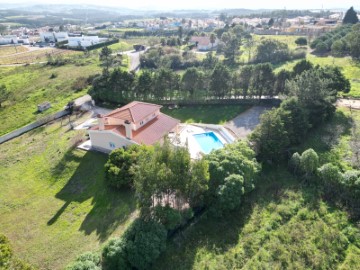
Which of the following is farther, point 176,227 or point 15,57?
point 15,57

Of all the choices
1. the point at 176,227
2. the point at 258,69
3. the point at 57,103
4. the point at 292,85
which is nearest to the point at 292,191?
the point at 176,227

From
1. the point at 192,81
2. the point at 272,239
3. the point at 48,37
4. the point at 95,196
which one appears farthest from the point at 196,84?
the point at 48,37

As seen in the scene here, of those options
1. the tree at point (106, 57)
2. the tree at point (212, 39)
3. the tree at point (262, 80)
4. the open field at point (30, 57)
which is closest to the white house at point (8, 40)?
the open field at point (30, 57)

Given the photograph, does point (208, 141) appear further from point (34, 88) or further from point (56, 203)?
point (34, 88)

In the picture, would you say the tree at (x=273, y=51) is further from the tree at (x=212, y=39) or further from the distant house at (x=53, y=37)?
the distant house at (x=53, y=37)

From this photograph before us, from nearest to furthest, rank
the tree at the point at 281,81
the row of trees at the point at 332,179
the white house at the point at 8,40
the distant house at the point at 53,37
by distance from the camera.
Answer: the row of trees at the point at 332,179 → the tree at the point at 281,81 → the white house at the point at 8,40 → the distant house at the point at 53,37

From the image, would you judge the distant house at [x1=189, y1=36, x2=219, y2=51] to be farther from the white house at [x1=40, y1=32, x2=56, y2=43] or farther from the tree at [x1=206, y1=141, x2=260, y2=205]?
the tree at [x1=206, y1=141, x2=260, y2=205]

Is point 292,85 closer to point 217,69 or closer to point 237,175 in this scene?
point 217,69
